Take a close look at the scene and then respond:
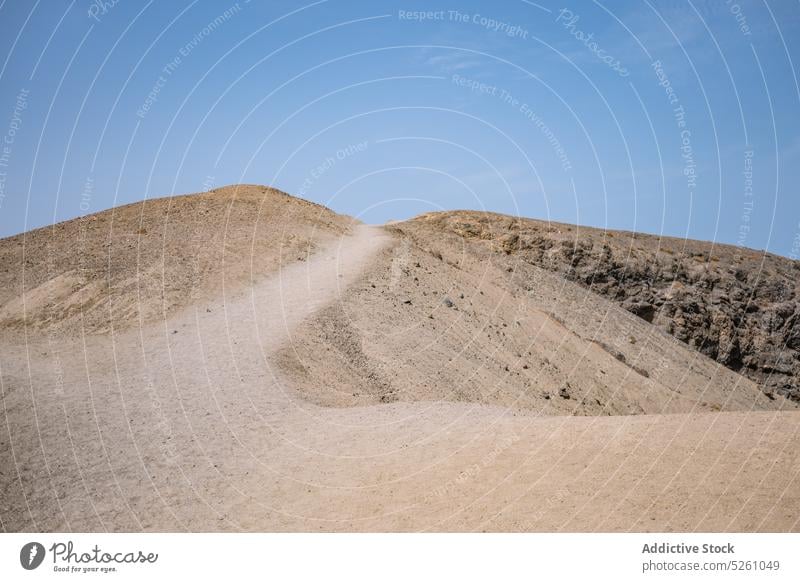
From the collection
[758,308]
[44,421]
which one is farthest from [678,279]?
[44,421]

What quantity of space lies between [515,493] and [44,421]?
10.4 meters

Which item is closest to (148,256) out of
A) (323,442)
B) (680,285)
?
(323,442)

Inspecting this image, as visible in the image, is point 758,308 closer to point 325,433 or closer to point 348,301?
point 348,301

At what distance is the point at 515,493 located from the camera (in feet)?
37.2

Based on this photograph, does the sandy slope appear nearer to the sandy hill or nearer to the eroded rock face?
the sandy hill

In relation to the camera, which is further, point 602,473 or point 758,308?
point 758,308
